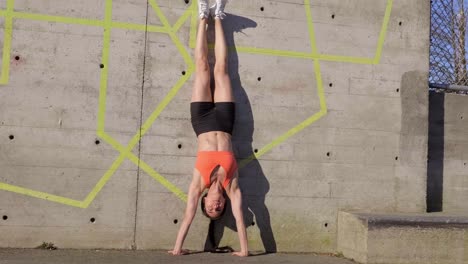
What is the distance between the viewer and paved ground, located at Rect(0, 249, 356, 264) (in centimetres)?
A: 506

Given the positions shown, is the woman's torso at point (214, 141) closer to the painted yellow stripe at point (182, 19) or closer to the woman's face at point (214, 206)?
the woman's face at point (214, 206)

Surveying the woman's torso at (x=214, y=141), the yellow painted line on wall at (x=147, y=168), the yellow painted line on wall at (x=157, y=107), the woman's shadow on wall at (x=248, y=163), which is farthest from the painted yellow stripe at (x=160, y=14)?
the yellow painted line on wall at (x=147, y=168)

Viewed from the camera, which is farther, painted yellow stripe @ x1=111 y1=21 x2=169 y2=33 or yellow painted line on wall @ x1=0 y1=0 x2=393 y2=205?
painted yellow stripe @ x1=111 y1=21 x2=169 y2=33

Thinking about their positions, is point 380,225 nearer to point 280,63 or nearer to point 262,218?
point 262,218

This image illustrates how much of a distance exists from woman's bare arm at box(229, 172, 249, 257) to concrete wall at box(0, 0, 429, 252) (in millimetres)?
246

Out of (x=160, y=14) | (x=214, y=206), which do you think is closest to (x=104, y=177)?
(x=214, y=206)

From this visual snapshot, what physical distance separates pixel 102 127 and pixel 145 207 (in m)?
0.96

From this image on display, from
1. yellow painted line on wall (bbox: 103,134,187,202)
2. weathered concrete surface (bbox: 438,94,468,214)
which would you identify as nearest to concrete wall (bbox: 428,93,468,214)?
weathered concrete surface (bbox: 438,94,468,214)

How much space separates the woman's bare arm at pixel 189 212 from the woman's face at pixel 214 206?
0.13 meters

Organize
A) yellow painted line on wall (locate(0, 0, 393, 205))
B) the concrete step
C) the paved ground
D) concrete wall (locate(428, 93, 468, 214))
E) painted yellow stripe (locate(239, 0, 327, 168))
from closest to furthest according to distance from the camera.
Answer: the paved ground → the concrete step → yellow painted line on wall (locate(0, 0, 393, 205)) → painted yellow stripe (locate(239, 0, 327, 168)) → concrete wall (locate(428, 93, 468, 214))

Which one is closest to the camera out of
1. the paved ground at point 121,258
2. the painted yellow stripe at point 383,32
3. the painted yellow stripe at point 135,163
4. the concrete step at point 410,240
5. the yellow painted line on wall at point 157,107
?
the paved ground at point 121,258

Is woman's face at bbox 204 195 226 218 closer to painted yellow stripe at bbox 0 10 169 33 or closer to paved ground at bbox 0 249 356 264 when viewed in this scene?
paved ground at bbox 0 249 356 264

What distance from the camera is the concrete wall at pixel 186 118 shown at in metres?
5.58

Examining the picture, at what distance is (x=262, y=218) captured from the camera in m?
5.98
